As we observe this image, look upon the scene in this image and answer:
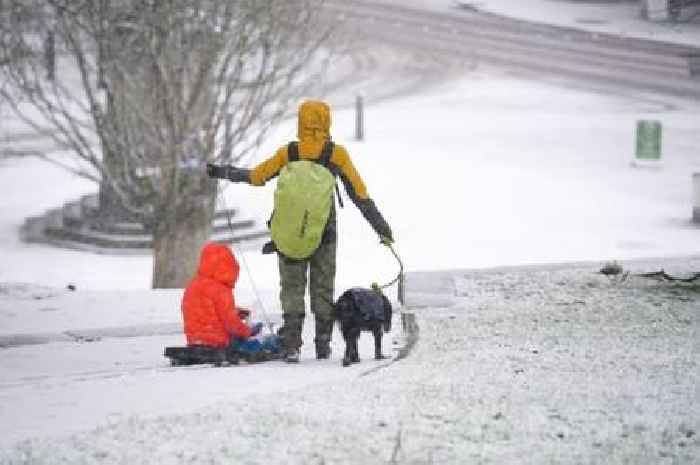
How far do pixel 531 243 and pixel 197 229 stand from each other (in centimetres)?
607

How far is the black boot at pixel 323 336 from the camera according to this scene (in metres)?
8.82

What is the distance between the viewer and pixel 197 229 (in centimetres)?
1644

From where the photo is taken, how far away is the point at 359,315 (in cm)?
831

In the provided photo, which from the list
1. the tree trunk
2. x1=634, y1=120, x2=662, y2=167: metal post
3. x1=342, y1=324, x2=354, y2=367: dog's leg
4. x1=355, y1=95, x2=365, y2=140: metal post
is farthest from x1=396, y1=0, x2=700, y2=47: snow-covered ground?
x1=342, y1=324, x2=354, y2=367: dog's leg

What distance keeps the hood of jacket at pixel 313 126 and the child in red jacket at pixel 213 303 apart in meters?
0.78

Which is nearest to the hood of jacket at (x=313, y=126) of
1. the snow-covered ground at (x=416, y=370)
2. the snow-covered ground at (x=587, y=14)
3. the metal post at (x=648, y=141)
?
the snow-covered ground at (x=416, y=370)

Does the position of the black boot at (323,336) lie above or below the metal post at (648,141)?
below

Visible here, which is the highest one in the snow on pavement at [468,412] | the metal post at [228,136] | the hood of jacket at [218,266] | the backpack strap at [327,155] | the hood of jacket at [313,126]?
the metal post at [228,136]

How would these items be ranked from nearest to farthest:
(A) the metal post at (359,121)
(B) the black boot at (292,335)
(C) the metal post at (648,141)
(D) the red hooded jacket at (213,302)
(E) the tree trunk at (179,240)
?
1. (D) the red hooded jacket at (213,302)
2. (B) the black boot at (292,335)
3. (E) the tree trunk at (179,240)
4. (C) the metal post at (648,141)
5. (A) the metal post at (359,121)

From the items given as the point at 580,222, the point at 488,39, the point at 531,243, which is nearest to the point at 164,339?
the point at 531,243

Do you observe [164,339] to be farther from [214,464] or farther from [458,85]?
[458,85]

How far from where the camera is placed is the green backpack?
27.4 ft

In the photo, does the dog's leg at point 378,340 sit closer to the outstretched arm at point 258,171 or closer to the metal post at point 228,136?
the outstretched arm at point 258,171

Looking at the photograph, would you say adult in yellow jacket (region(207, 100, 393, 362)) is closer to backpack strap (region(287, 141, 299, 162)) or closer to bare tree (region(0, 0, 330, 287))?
backpack strap (region(287, 141, 299, 162))
